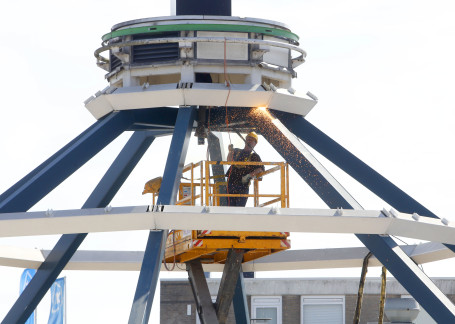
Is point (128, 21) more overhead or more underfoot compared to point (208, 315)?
more overhead

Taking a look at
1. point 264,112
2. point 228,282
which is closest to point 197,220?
point 264,112

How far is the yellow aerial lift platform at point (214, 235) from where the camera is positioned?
99.0ft

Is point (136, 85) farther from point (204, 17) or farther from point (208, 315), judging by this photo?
point (208, 315)

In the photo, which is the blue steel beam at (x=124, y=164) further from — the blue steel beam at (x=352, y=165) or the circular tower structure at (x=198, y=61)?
the blue steel beam at (x=352, y=165)

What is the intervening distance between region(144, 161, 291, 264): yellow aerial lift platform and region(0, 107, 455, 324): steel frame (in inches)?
24.0

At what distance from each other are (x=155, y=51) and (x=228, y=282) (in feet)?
18.9

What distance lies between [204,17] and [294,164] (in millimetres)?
3777

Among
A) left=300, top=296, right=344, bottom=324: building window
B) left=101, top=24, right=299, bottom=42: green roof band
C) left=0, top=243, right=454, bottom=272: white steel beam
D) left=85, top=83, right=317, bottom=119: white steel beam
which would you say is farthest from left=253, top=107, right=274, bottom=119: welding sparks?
left=300, top=296, right=344, bottom=324: building window

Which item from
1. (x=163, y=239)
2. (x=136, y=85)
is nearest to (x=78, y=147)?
(x=136, y=85)

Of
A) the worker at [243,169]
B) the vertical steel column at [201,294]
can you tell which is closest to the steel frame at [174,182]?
the vertical steel column at [201,294]

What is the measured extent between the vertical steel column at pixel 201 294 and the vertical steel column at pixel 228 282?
0.21 m

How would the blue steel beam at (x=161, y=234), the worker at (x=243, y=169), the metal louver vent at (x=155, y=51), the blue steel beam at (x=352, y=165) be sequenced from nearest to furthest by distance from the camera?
the blue steel beam at (x=161, y=234)
the metal louver vent at (x=155, y=51)
the worker at (x=243, y=169)
the blue steel beam at (x=352, y=165)

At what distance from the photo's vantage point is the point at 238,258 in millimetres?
32438

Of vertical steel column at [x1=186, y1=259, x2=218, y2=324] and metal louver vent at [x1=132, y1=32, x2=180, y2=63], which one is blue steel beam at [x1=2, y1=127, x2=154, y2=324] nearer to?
vertical steel column at [x1=186, y1=259, x2=218, y2=324]
